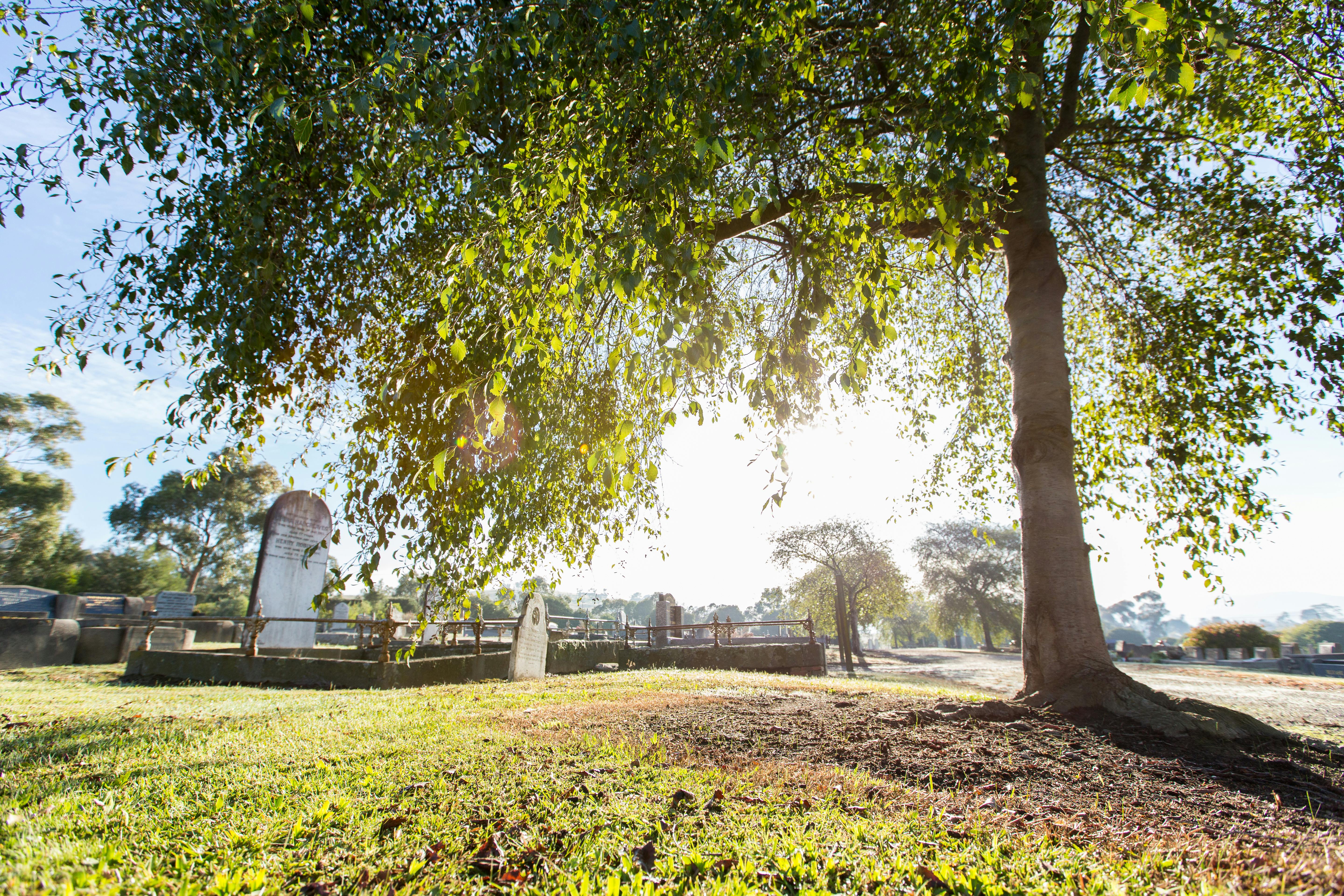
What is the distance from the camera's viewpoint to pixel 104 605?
22281 mm

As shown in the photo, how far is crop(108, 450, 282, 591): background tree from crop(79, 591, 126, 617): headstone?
84.9 feet

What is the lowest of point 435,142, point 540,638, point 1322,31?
Answer: point 540,638

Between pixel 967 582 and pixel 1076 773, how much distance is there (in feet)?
161

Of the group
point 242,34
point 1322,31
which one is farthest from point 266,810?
point 1322,31

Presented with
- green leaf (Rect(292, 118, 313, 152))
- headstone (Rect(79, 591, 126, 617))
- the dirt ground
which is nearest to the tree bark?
the dirt ground

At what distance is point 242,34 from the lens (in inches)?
159

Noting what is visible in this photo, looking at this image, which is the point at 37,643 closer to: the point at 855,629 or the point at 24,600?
the point at 24,600

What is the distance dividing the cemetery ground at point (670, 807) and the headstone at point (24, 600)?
2275 cm

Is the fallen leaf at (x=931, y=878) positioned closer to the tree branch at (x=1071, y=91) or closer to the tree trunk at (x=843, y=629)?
the tree branch at (x=1071, y=91)

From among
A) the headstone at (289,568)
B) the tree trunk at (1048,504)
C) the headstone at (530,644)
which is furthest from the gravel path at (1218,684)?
the headstone at (289,568)

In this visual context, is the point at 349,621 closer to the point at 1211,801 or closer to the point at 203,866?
the point at 203,866

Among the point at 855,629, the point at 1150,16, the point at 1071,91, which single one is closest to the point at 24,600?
the point at 1150,16

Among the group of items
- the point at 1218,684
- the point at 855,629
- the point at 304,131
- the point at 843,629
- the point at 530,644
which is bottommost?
the point at 855,629

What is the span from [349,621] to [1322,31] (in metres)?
14.9
